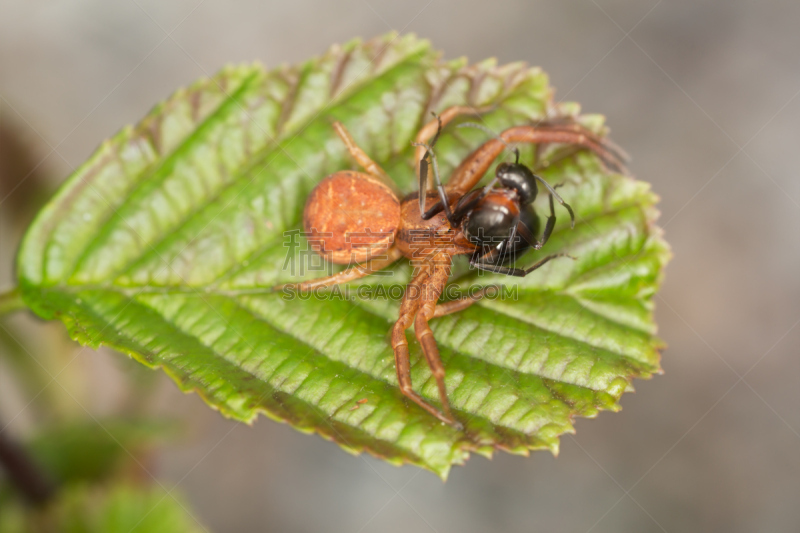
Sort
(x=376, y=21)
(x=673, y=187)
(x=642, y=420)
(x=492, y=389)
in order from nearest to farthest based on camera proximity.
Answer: (x=492, y=389) → (x=642, y=420) → (x=673, y=187) → (x=376, y=21)

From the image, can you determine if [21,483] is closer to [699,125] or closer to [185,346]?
[185,346]

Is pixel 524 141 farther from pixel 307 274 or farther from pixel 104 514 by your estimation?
pixel 104 514

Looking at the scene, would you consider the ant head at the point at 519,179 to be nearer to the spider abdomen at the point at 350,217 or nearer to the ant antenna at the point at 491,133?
the ant antenna at the point at 491,133

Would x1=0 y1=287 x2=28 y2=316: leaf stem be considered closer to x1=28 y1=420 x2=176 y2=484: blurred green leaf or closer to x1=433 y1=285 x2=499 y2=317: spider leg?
x1=28 y1=420 x2=176 y2=484: blurred green leaf

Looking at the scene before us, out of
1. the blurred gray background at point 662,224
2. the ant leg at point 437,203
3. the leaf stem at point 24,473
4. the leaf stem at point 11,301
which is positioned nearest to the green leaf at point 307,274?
the leaf stem at point 11,301

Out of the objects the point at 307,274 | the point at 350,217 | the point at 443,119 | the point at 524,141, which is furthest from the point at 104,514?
the point at 524,141

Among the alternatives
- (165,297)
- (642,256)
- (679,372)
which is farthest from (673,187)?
(165,297)
